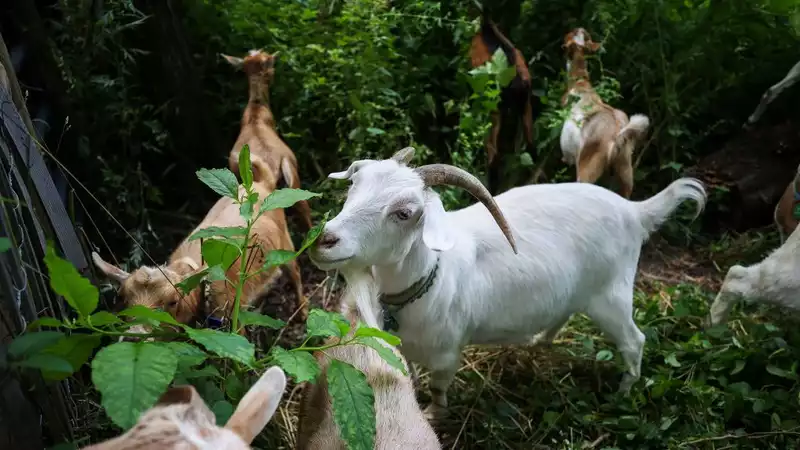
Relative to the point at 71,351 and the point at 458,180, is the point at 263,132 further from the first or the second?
the point at 71,351

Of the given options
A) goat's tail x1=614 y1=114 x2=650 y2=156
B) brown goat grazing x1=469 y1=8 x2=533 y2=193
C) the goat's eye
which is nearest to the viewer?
the goat's eye

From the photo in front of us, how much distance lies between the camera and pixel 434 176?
268 cm

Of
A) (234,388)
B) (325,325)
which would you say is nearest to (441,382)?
(234,388)

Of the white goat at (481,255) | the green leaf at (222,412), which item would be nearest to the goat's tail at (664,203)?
the white goat at (481,255)

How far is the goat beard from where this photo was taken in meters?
2.42

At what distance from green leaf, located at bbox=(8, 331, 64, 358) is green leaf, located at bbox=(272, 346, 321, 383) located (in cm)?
51

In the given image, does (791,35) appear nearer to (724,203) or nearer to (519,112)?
(724,203)

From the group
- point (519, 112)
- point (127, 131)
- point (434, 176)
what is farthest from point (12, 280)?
point (519, 112)

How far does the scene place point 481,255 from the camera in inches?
120

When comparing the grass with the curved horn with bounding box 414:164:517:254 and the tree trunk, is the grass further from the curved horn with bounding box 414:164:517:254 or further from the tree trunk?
the tree trunk

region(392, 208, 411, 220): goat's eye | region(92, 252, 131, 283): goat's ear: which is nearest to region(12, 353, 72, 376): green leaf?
region(392, 208, 411, 220): goat's eye

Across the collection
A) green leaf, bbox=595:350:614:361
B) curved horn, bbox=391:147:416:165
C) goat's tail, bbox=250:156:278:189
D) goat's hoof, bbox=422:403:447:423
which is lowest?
green leaf, bbox=595:350:614:361

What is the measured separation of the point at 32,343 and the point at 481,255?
1.96 metres

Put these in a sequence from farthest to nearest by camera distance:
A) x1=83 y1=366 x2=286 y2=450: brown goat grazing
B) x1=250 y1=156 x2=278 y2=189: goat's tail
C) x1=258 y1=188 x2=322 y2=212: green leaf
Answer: x1=250 y1=156 x2=278 y2=189: goat's tail, x1=258 y1=188 x2=322 y2=212: green leaf, x1=83 y1=366 x2=286 y2=450: brown goat grazing
